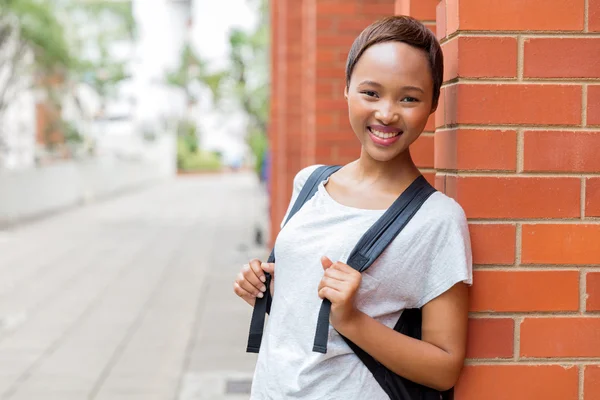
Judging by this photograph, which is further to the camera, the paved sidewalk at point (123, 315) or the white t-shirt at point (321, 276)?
the paved sidewalk at point (123, 315)

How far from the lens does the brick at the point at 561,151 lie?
6.22ft

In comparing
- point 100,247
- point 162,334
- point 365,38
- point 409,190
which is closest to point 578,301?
point 409,190

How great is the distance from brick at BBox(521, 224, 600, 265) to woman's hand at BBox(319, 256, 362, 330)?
0.45 m

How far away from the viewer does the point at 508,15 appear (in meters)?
1.89

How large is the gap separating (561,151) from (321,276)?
1.90 feet

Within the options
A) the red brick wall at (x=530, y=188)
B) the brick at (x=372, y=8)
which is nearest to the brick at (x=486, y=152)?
the red brick wall at (x=530, y=188)

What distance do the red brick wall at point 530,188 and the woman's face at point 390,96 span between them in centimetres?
17

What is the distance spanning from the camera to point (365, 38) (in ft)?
5.83

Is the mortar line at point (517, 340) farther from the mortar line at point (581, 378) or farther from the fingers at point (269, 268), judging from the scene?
the fingers at point (269, 268)

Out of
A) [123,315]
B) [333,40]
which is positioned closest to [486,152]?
[333,40]

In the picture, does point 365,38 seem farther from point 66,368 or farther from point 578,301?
point 66,368

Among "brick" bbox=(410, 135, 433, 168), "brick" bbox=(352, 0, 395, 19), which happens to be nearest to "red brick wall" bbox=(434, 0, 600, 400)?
"brick" bbox=(410, 135, 433, 168)

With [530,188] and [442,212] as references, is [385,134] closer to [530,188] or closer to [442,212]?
[442,212]

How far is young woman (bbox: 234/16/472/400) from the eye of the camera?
1.71 metres
